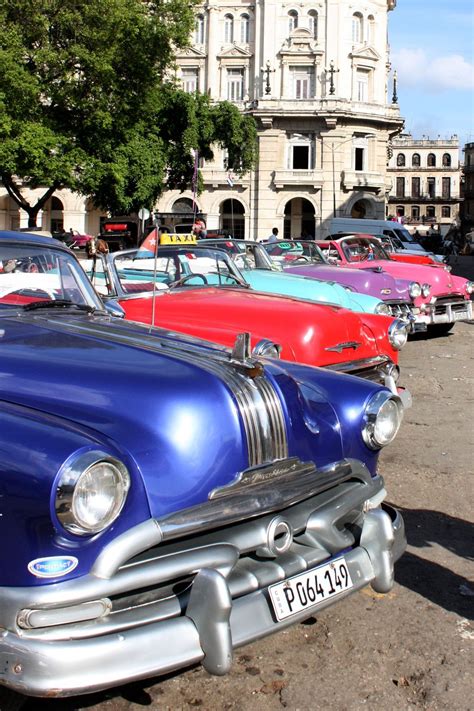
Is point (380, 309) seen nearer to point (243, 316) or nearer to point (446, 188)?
point (243, 316)

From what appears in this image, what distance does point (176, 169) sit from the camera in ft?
135

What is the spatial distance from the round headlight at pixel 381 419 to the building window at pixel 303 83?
169ft

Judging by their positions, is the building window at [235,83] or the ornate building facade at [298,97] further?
the building window at [235,83]

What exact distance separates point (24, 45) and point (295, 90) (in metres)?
29.1

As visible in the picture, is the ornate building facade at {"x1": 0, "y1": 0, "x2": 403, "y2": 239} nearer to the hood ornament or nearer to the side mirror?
the side mirror

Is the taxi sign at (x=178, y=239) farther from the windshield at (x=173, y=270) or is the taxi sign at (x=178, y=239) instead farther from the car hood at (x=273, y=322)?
the car hood at (x=273, y=322)

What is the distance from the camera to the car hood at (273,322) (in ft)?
21.5

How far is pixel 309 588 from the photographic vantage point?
3170 millimetres

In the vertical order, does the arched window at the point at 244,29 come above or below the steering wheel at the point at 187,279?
above

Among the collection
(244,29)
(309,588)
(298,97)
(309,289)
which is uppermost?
(244,29)

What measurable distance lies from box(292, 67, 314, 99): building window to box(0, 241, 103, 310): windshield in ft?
166

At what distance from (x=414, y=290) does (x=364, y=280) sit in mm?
984

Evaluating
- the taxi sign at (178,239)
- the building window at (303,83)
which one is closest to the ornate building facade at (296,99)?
the building window at (303,83)

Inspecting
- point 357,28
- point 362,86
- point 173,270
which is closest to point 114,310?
point 173,270
